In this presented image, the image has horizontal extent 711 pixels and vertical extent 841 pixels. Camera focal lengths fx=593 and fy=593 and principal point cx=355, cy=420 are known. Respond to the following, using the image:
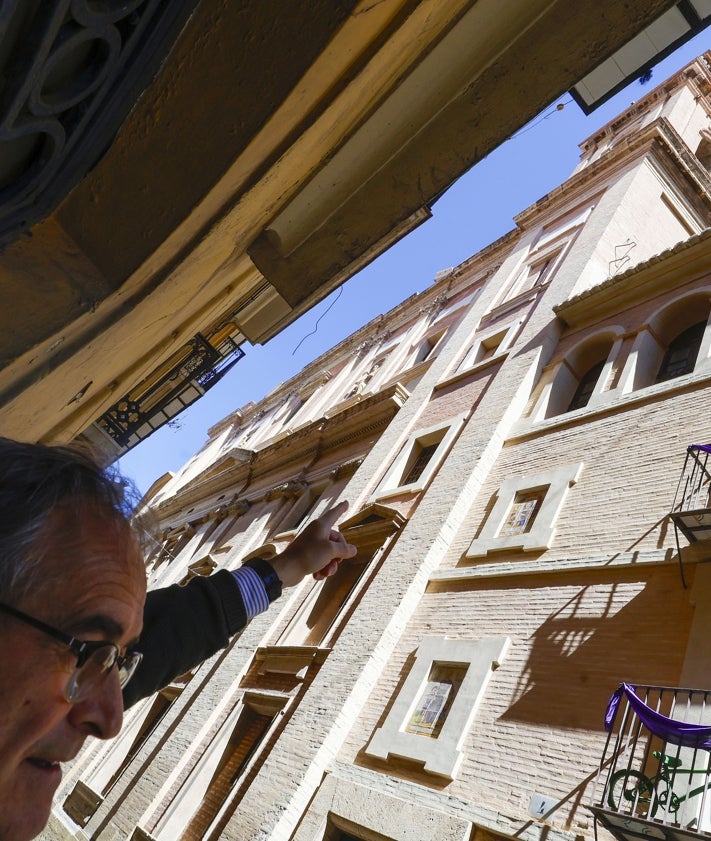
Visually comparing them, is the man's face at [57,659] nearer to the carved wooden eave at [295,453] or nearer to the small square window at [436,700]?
the small square window at [436,700]

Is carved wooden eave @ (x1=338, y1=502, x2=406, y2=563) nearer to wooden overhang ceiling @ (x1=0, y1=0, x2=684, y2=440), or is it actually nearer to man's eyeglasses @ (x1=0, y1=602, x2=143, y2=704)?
wooden overhang ceiling @ (x1=0, y1=0, x2=684, y2=440)

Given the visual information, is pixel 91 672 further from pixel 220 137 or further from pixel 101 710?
pixel 220 137

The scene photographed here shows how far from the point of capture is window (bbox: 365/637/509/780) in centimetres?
686

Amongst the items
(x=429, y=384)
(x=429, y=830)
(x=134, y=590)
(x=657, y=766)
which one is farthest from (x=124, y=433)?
(x=134, y=590)

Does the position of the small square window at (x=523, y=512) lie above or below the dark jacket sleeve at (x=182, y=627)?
above

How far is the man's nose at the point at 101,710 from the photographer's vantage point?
132 centimetres

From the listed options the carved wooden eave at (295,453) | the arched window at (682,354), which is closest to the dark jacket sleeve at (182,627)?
the arched window at (682,354)

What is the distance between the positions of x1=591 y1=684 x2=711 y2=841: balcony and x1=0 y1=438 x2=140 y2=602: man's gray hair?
15.3ft

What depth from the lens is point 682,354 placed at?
390 inches

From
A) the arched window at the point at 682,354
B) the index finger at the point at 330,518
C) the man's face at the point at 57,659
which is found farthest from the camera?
the arched window at the point at 682,354

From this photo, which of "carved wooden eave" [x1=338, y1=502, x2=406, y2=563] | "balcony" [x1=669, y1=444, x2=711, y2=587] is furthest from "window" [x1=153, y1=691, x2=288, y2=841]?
"balcony" [x1=669, y1=444, x2=711, y2=587]

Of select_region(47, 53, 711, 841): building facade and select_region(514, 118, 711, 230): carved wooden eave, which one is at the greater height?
select_region(514, 118, 711, 230): carved wooden eave

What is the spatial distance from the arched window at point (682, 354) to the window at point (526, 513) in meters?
2.42

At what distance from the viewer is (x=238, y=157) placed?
273 cm
